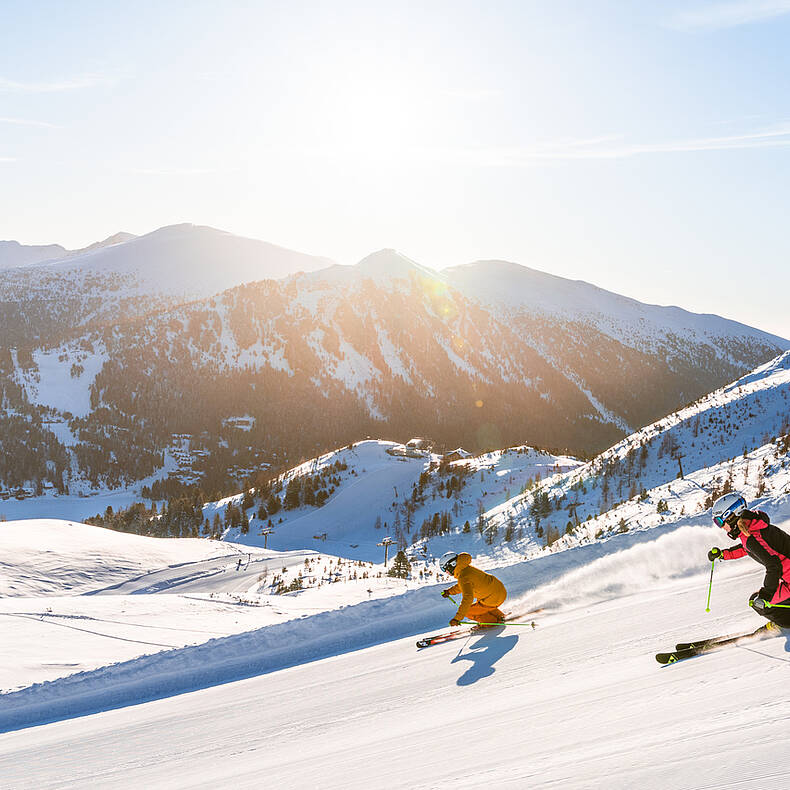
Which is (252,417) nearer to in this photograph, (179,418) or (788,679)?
(179,418)

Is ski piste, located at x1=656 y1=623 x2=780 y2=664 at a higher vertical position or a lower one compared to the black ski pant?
lower

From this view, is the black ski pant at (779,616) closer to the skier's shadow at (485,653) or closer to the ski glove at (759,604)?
the ski glove at (759,604)

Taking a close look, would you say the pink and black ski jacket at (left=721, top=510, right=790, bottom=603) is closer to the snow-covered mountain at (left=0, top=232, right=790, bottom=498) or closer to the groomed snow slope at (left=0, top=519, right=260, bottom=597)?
the groomed snow slope at (left=0, top=519, right=260, bottom=597)

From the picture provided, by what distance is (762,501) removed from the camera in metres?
9.88

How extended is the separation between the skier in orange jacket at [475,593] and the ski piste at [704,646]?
109 inches

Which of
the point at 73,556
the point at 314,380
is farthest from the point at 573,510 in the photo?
the point at 314,380

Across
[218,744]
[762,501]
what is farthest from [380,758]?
[762,501]

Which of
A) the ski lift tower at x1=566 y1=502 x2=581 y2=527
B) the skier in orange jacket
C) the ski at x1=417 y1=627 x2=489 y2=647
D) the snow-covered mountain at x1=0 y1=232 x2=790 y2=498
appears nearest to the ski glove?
the skier in orange jacket

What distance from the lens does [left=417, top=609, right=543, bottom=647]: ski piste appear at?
762cm

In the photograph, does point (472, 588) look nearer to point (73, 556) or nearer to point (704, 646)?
point (704, 646)

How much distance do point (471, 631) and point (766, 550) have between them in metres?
3.98

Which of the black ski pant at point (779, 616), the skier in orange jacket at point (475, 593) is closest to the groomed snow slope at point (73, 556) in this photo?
the skier in orange jacket at point (475, 593)

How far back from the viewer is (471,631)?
7828 mm

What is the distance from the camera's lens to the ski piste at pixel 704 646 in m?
5.16
